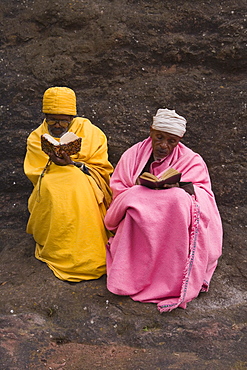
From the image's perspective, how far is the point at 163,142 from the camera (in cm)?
465

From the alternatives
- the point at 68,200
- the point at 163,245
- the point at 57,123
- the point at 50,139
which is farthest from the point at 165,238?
the point at 57,123

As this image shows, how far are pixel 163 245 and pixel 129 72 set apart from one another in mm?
3028

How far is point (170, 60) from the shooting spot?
6.47 meters

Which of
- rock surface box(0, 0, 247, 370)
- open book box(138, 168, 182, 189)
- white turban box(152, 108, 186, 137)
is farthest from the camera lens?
rock surface box(0, 0, 247, 370)

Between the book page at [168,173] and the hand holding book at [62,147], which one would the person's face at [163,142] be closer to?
the book page at [168,173]

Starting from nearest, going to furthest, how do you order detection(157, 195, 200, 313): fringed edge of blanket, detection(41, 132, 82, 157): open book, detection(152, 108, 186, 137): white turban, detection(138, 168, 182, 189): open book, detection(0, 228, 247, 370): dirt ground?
1. detection(0, 228, 247, 370): dirt ground
2. detection(157, 195, 200, 313): fringed edge of blanket
3. detection(138, 168, 182, 189): open book
4. detection(152, 108, 186, 137): white turban
5. detection(41, 132, 82, 157): open book

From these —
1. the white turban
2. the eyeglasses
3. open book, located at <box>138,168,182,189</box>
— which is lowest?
open book, located at <box>138,168,182,189</box>

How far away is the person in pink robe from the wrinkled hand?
0.60 meters

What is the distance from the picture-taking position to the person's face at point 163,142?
4.64 meters

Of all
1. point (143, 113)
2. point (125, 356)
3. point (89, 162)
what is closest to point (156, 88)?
point (143, 113)

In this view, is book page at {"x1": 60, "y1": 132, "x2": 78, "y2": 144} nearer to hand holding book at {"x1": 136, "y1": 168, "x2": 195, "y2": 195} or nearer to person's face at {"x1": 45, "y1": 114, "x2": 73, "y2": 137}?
person's face at {"x1": 45, "y1": 114, "x2": 73, "y2": 137}

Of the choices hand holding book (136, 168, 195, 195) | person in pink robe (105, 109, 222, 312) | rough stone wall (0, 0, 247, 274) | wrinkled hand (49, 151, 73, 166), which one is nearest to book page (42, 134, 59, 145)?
wrinkled hand (49, 151, 73, 166)

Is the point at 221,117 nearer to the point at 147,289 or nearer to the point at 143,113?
the point at 143,113

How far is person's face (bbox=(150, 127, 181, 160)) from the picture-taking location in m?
4.64
